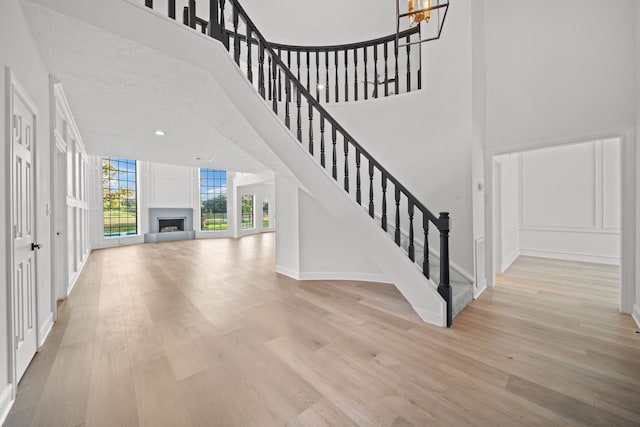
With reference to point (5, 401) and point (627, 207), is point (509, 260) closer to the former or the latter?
point (627, 207)

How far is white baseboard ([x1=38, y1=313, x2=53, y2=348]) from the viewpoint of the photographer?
204 centimetres

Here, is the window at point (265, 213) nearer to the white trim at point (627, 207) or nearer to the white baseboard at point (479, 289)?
the white baseboard at point (479, 289)

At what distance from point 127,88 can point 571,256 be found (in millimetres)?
7996

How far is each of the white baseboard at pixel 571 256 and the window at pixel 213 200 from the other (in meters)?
10.2

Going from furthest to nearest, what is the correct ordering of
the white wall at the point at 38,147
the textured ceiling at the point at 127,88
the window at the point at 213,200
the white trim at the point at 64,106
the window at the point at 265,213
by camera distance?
1. the window at the point at 265,213
2. the window at the point at 213,200
3. the white trim at the point at 64,106
4. the textured ceiling at the point at 127,88
5. the white wall at the point at 38,147

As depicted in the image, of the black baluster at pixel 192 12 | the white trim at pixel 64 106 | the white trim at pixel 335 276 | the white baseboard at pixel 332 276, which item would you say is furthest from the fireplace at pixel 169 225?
the black baluster at pixel 192 12

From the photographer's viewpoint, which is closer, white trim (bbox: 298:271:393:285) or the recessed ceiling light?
white trim (bbox: 298:271:393:285)

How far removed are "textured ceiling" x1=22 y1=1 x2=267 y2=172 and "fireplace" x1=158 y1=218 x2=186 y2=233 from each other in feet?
17.8

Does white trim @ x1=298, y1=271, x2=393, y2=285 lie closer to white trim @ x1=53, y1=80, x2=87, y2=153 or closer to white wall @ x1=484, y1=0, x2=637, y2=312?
white wall @ x1=484, y1=0, x2=637, y2=312

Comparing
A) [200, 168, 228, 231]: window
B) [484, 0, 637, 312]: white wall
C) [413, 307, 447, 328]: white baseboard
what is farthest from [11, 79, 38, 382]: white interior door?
[200, 168, 228, 231]: window

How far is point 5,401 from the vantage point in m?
1.33

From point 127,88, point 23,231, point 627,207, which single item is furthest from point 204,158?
point 627,207

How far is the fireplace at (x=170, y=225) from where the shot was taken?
9297mm

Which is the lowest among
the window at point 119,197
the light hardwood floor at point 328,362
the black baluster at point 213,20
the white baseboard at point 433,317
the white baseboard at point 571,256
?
the light hardwood floor at point 328,362
